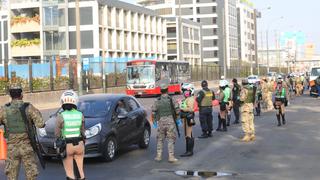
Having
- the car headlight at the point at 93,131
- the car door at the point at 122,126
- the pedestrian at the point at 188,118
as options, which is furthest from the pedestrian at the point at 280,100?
the car headlight at the point at 93,131

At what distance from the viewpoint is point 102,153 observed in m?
11.5

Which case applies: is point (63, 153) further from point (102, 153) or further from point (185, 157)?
point (185, 157)

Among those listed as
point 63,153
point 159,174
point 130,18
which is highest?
point 130,18

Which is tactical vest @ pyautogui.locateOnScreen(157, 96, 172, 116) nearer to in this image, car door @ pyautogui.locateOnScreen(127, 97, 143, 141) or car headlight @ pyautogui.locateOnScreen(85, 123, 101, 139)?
car headlight @ pyautogui.locateOnScreen(85, 123, 101, 139)

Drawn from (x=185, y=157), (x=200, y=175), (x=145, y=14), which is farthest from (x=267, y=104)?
(x=145, y=14)

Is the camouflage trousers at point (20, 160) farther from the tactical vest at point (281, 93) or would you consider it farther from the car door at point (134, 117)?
the tactical vest at point (281, 93)

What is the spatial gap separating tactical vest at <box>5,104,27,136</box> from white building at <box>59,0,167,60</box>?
6082cm

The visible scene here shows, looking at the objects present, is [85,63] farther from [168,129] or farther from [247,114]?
[168,129]

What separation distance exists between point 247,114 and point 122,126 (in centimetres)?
410

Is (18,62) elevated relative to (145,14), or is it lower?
lower

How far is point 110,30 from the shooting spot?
8025 cm

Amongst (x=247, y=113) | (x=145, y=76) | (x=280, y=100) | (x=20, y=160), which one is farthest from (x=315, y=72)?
(x=20, y=160)

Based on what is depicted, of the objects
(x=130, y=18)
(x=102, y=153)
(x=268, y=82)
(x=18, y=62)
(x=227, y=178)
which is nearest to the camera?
(x=227, y=178)

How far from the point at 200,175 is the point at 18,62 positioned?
1112 inches
